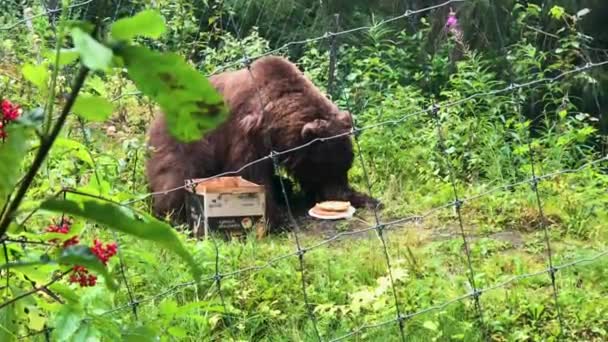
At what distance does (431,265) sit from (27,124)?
3900mm

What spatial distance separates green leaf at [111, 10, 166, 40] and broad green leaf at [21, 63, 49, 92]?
1.52 feet

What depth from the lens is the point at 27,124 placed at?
921mm

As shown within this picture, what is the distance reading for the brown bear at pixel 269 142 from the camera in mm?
5973

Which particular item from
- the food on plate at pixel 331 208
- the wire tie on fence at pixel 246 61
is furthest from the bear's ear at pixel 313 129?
the wire tie on fence at pixel 246 61

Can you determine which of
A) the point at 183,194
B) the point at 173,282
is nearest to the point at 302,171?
the point at 183,194

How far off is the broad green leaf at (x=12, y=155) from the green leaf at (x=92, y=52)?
0.15 m

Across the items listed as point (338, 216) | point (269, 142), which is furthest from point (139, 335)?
point (269, 142)

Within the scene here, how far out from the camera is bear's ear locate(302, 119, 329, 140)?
245 inches

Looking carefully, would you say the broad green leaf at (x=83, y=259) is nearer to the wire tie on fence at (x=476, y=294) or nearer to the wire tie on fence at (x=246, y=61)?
the wire tie on fence at (x=246, y=61)

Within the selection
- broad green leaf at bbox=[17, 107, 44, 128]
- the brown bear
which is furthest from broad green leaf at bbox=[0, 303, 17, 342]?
the brown bear

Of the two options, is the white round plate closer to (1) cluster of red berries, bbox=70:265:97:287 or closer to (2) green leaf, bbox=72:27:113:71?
(1) cluster of red berries, bbox=70:265:97:287

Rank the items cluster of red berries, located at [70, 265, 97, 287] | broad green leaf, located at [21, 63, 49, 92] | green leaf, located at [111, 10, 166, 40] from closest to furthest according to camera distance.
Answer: green leaf, located at [111, 10, 166, 40]
broad green leaf, located at [21, 63, 49, 92]
cluster of red berries, located at [70, 265, 97, 287]

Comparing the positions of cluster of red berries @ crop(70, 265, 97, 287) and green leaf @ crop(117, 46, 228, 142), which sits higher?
green leaf @ crop(117, 46, 228, 142)

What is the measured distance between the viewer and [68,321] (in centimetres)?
171
